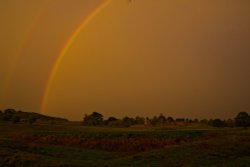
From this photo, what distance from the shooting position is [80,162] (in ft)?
116

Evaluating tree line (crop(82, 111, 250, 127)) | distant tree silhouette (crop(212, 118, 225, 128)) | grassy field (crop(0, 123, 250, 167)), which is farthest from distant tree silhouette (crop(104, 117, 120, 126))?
grassy field (crop(0, 123, 250, 167))

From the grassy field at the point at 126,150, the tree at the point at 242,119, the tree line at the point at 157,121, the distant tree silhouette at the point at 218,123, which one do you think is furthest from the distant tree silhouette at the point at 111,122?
the grassy field at the point at 126,150

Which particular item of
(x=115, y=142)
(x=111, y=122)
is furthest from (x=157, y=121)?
(x=115, y=142)

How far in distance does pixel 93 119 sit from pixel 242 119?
44.0 meters

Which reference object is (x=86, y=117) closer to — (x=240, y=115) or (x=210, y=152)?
(x=240, y=115)

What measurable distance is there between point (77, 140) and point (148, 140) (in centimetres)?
1052

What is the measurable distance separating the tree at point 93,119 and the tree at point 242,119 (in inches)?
1555

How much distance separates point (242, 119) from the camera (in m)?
106

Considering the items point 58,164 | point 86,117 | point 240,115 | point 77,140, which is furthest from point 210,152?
point 86,117

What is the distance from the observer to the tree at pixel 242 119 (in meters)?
104

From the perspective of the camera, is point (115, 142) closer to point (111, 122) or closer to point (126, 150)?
point (126, 150)

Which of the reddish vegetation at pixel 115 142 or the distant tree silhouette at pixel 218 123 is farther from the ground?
the distant tree silhouette at pixel 218 123

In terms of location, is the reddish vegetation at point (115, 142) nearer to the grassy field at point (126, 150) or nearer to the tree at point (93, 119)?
the grassy field at point (126, 150)

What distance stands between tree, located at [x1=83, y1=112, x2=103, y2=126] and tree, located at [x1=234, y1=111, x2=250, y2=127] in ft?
130
